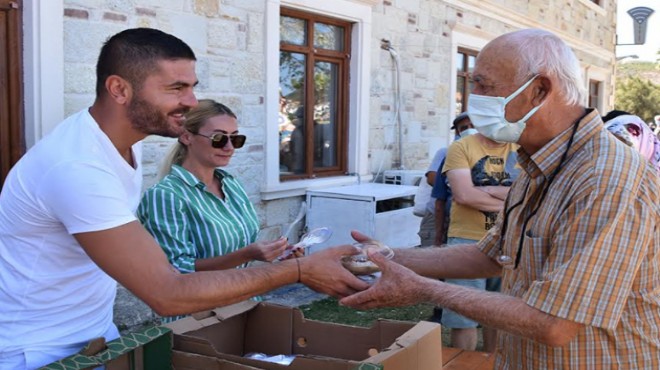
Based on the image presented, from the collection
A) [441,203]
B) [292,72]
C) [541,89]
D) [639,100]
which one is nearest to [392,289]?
[541,89]

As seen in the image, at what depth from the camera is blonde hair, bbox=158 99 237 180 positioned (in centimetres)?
322

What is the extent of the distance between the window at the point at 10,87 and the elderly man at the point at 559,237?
3.38 meters

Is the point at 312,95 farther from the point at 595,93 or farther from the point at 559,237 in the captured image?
the point at 595,93

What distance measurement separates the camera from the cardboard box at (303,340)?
176 centimetres

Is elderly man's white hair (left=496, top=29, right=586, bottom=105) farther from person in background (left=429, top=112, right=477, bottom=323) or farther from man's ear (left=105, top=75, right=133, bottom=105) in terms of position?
person in background (left=429, top=112, right=477, bottom=323)

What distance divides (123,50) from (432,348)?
1.32 meters

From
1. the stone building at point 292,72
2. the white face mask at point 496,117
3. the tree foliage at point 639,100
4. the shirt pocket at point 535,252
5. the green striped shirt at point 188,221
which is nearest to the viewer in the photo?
the shirt pocket at point 535,252

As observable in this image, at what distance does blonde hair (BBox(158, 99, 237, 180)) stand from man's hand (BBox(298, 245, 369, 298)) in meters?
1.18

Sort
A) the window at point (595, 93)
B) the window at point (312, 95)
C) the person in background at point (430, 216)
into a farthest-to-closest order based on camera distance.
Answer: the window at point (595, 93)
the window at point (312, 95)
the person in background at point (430, 216)

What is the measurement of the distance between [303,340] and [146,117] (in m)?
0.89

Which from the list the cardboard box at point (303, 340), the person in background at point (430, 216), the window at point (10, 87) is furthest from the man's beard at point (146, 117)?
the person in background at point (430, 216)

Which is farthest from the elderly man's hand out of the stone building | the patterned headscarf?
the patterned headscarf

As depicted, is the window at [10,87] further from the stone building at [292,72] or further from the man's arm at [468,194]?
the man's arm at [468,194]

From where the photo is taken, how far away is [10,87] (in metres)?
4.59
